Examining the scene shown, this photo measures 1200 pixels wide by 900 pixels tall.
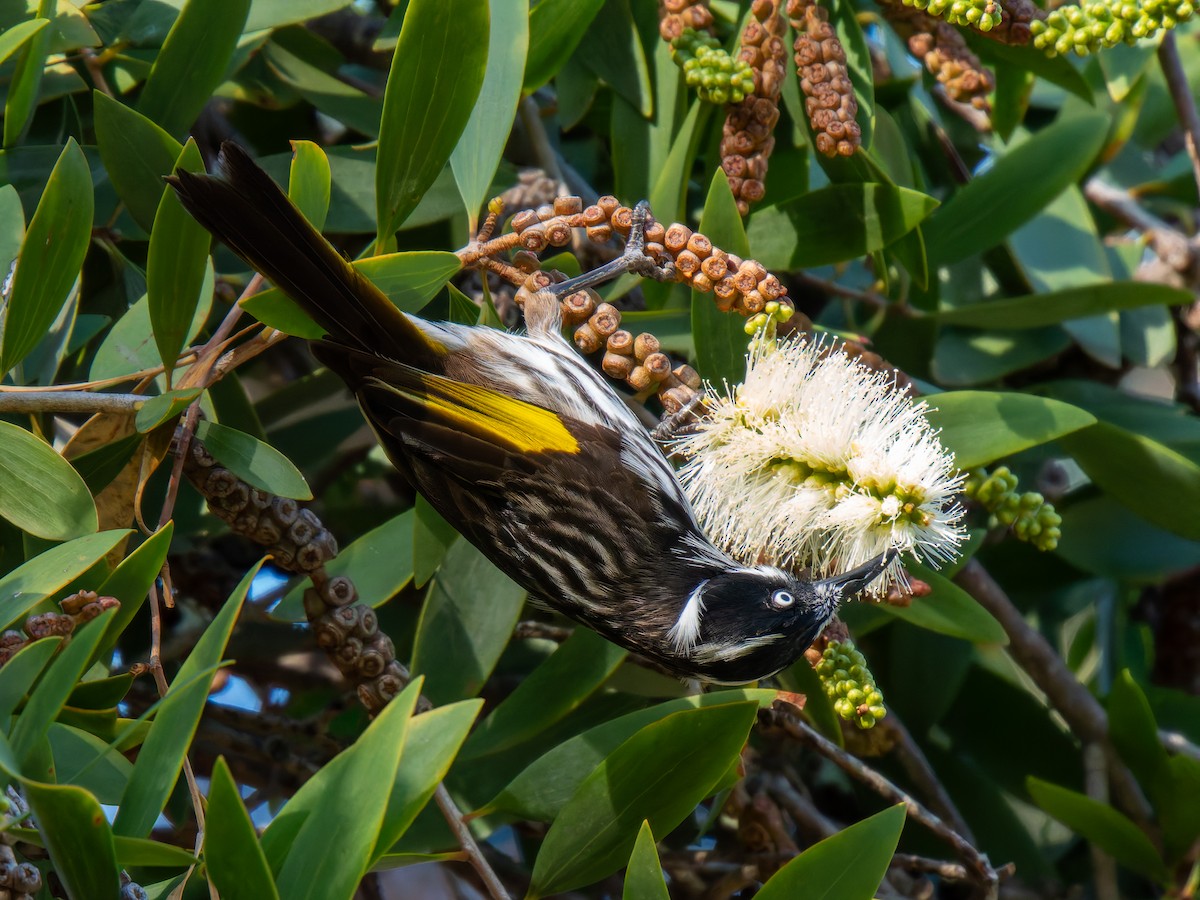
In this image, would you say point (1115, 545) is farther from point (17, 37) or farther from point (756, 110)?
point (17, 37)

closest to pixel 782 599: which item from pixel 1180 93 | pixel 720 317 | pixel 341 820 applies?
pixel 720 317

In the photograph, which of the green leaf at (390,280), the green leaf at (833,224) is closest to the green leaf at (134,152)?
the green leaf at (390,280)

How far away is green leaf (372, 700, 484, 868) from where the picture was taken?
4.27 ft

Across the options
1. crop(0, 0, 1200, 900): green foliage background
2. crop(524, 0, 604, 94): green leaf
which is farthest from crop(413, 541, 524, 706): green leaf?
crop(524, 0, 604, 94): green leaf

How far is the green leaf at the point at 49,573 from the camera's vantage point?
4.46 ft

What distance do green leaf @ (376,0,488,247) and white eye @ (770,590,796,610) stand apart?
819mm

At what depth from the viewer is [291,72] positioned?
2.36 metres

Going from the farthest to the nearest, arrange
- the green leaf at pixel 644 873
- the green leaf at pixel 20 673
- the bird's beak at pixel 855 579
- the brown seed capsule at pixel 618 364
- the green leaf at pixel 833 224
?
the green leaf at pixel 833 224
the brown seed capsule at pixel 618 364
the bird's beak at pixel 855 579
the green leaf at pixel 644 873
the green leaf at pixel 20 673

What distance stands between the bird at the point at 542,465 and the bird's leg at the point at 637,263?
1.8 inches

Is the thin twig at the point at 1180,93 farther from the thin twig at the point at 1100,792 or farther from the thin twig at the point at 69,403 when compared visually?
the thin twig at the point at 69,403

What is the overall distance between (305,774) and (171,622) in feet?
2.23

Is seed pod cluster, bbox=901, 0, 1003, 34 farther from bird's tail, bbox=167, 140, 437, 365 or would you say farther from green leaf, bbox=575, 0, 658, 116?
bird's tail, bbox=167, 140, 437, 365

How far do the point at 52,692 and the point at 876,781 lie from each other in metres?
1.26

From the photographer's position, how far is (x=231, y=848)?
1200 millimetres
